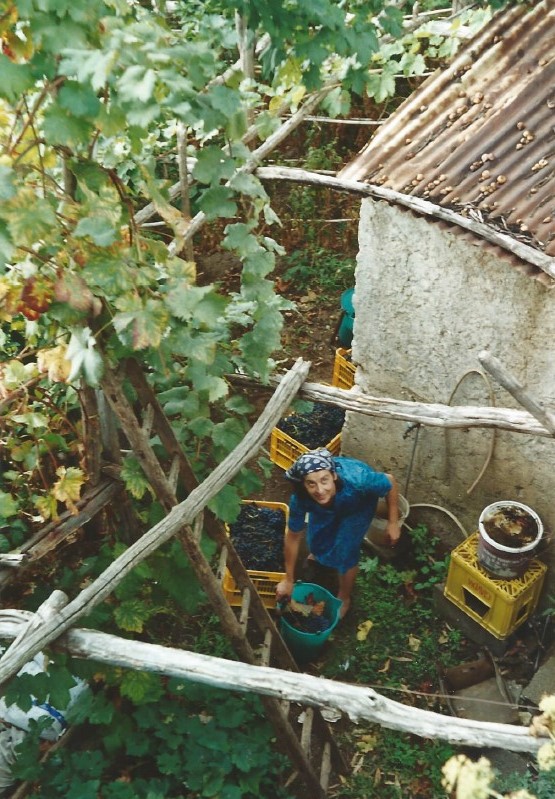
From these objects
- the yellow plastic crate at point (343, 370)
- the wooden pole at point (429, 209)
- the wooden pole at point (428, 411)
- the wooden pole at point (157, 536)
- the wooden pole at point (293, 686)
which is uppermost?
the wooden pole at point (429, 209)

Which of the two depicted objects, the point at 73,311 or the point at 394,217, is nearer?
the point at 73,311

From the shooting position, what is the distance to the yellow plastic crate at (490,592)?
514cm

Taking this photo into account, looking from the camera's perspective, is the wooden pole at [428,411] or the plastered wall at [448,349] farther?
the plastered wall at [448,349]

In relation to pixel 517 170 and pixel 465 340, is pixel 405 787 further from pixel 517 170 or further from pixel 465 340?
pixel 517 170

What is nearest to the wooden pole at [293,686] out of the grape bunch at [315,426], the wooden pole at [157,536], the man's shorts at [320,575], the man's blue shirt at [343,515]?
the wooden pole at [157,536]

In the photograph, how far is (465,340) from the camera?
516 centimetres

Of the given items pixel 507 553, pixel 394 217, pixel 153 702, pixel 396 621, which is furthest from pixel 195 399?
pixel 396 621

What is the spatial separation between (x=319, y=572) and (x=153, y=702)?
215cm

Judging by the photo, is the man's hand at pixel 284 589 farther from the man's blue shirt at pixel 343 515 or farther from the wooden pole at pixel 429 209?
the wooden pole at pixel 429 209

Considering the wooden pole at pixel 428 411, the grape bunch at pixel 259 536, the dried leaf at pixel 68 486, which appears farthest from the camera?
the grape bunch at pixel 259 536

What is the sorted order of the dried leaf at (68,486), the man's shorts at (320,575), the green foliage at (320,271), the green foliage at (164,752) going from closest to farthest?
the dried leaf at (68,486)
the green foliage at (164,752)
the man's shorts at (320,575)
the green foliage at (320,271)

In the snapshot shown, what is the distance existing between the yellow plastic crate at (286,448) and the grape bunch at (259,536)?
74 cm

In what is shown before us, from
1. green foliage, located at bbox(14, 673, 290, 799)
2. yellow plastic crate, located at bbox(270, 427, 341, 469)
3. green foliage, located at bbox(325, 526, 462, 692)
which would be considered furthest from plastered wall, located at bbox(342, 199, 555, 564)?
green foliage, located at bbox(14, 673, 290, 799)

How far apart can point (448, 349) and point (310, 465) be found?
148 cm
